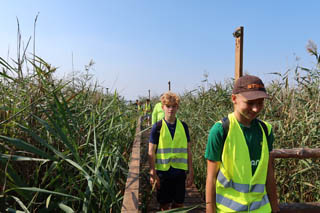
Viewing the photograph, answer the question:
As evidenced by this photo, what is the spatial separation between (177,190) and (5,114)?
1885 millimetres

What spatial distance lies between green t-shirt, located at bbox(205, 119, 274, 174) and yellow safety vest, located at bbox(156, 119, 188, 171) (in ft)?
3.37

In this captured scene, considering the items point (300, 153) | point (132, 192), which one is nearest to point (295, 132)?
point (300, 153)

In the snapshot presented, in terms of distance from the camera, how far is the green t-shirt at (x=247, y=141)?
4.46ft

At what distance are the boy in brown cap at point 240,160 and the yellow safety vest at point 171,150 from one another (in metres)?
1.03

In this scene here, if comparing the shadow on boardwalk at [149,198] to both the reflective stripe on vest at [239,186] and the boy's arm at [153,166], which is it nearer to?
the boy's arm at [153,166]

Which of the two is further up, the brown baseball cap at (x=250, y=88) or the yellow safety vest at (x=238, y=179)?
the brown baseball cap at (x=250, y=88)

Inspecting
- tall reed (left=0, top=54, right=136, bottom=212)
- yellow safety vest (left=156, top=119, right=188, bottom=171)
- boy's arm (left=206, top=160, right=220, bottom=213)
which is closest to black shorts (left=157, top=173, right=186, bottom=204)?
yellow safety vest (left=156, top=119, right=188, bottom=171)

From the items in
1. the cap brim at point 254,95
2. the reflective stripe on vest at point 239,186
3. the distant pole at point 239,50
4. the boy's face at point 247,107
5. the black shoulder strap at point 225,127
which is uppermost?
the distant pole at point 239,50

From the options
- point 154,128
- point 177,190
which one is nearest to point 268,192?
point 177,190

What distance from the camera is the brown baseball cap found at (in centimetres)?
131

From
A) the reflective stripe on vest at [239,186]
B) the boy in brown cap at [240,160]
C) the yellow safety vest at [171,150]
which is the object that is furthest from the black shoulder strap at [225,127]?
the yellow safety vest at [171,150]

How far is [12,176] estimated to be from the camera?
1.23m

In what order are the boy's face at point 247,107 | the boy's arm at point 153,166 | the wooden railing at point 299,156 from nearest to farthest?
the boy's face at point 247,107
the wooden railing at point 299,156
the boy's arm at point 153,166

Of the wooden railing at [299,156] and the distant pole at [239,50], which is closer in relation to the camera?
the wooden railing at [299,156]
